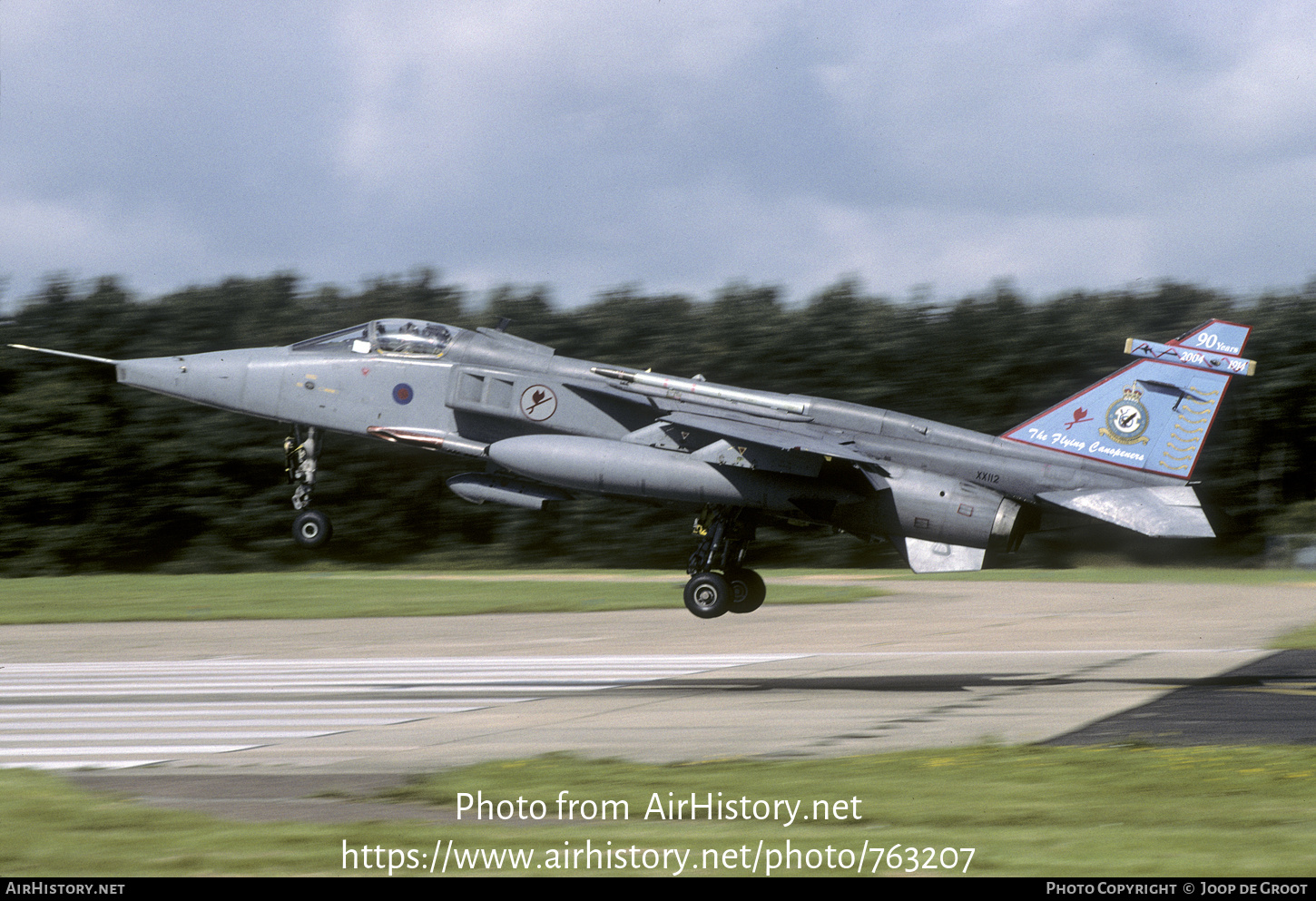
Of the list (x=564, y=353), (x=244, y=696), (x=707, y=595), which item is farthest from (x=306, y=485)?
(x=564, y=353)

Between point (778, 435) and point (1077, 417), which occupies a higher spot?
point (1077, 417)

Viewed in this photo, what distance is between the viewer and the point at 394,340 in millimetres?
16984

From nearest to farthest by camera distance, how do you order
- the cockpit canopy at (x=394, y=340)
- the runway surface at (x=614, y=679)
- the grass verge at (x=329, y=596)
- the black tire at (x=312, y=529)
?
the runway surface at (x=614, y=679) → the black tire at (x=312, y=529) → the cockpit canopy at (x=394, y=340) → the grass verge at (x=329, y=596)

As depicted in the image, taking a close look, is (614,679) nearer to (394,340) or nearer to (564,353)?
(394,340)

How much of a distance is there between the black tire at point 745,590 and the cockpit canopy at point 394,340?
4706mm

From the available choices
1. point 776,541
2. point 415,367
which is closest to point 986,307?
point 776,541

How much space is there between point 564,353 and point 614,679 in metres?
16.4

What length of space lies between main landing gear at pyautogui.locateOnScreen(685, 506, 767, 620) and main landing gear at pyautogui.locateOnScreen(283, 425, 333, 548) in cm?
455

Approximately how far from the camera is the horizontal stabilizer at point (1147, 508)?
14.7 metres

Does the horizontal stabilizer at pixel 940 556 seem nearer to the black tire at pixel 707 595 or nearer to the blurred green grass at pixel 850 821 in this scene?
the black tire at pixel 707 595

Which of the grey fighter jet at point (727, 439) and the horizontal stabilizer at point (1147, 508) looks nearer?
the horizontal stabilizer at point (1147, 508)

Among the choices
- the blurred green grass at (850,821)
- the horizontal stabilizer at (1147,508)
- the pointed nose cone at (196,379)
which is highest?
the pointed nose cone at (196,379)

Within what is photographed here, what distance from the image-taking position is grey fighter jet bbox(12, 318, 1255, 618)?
608 inches

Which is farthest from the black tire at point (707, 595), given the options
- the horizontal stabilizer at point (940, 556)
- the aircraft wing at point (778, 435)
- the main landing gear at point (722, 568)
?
the horizontal stabilizer at point (940, 556)
